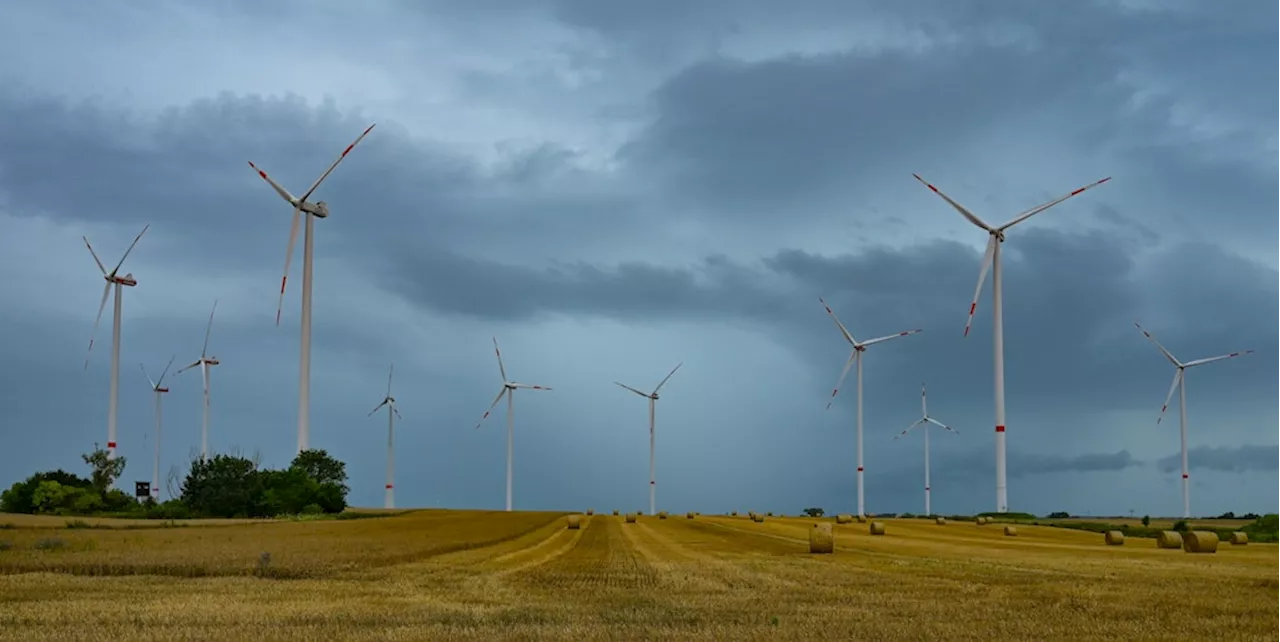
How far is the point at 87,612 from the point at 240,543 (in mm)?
27904

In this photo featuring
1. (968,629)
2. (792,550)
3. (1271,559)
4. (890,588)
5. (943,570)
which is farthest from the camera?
(792,550)

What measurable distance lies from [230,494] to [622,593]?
10054 cm

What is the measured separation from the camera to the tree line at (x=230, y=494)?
388 feet

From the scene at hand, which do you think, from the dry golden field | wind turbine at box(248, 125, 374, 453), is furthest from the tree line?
the dry golden field

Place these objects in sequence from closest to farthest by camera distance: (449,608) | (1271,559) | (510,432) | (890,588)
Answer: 1. (449,608)
2. (890,588)
3. (1271,559)
4. (510,432)

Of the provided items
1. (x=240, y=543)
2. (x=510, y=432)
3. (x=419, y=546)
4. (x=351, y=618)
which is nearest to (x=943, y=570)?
(x=351, y=618)

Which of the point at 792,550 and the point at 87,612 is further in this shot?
the point at 792,550

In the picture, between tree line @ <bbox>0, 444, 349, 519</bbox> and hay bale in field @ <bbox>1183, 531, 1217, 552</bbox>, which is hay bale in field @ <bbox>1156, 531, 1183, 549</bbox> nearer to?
hay bale in field @ <bbox>1183, 531, 1217, 552</bbox>

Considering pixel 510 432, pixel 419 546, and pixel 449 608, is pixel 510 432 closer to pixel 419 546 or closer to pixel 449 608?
pixel 419 546

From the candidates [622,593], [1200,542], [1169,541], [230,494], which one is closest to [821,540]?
[1200,542]

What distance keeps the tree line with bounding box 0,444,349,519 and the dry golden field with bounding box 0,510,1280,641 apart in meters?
70.5

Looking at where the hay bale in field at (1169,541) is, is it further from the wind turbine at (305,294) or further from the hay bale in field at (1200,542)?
the wind turbine at (305,294)

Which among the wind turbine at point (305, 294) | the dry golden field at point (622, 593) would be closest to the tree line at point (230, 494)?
the wind turbine at point (305, 294)

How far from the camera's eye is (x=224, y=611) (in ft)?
80.6
